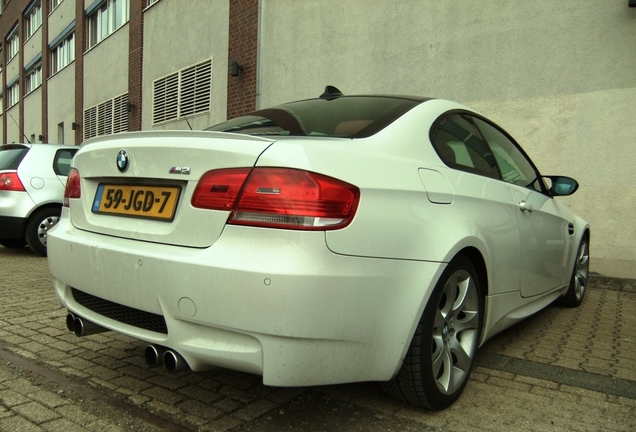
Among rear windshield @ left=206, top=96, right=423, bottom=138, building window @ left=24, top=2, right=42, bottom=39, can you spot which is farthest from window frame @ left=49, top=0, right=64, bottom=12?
rear windshield @ left=206, top=96, right=423, bottom=138

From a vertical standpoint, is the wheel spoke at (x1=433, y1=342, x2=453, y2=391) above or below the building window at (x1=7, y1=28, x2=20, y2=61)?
below

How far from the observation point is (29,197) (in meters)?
6.96

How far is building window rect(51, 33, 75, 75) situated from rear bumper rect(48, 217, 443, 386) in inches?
893

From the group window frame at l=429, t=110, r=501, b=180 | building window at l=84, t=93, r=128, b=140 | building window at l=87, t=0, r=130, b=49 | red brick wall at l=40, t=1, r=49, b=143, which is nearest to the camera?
window frame at l=429, t=110, r=501, b=180

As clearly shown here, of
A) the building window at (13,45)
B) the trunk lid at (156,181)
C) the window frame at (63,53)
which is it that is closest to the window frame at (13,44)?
the building window at (13,45)

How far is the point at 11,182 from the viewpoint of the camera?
6.89m

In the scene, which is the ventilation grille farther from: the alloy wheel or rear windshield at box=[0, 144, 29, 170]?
rear windshield at box=[0, 144, 29, 170]

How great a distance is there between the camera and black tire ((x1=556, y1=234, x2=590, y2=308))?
14.4 ft

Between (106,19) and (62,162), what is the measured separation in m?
13.5

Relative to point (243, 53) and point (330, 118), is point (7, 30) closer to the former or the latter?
point (243, 53)

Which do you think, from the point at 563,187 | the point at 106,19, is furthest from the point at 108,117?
the point at 563,187

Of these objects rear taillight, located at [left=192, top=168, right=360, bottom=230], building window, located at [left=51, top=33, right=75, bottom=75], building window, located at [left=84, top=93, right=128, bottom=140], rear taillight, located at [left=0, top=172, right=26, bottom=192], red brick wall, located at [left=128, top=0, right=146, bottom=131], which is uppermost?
building window, located at [left=51, top=33, right=75, bottom=75]

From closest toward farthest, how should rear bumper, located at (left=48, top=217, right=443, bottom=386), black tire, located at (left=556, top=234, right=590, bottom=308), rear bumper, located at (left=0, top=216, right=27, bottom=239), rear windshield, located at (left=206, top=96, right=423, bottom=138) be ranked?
rear bumper, located at (left=48, top=217, right=443, bottom=386) < rear windshield, located at (left=206, top=96, right=423, bottom=138) < black tire, located at (left=556, top=234, right=590, bottom=308) < rear bumper, located at (left=0, top=216, right=27, bottom=239)

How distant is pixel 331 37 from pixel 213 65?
3.98m
